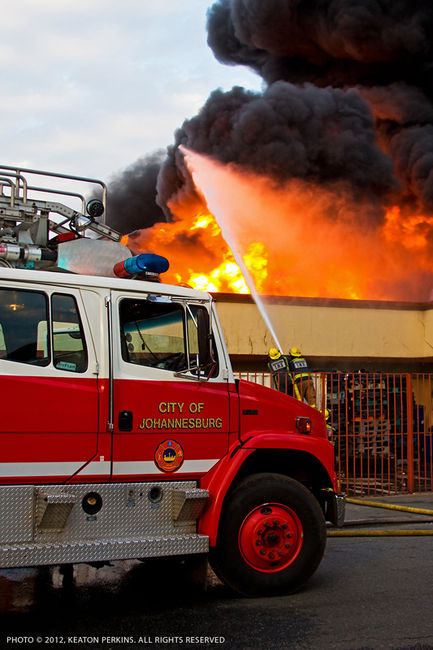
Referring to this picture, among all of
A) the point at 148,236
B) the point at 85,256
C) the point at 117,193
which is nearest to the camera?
the point at 85,256

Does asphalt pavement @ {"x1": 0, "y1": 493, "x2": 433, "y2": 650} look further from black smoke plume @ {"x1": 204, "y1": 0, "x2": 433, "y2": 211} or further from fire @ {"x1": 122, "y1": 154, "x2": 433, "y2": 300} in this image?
black smoke plume @ {"x1": 204, "y1": 0, "x2": 433, "y2": 211}

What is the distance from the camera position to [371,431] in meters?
11.3

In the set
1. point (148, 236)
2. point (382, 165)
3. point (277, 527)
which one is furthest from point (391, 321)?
point (382, 165)

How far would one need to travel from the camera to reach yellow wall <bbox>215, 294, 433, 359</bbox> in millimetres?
15938

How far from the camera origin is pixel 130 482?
16.8 feet

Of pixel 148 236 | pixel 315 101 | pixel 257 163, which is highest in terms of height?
pixel 315 101

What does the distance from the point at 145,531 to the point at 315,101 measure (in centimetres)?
2844

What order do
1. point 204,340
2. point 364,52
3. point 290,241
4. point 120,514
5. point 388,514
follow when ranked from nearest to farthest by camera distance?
point 120,514, point 204,340, point 388,514, point 290,241, point 364,52

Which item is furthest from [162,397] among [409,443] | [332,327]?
[332,327]

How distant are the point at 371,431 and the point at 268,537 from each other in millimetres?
6154

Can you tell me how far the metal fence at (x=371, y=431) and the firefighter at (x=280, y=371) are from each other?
15cm

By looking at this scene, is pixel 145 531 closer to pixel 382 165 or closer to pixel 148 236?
pixel 148 236

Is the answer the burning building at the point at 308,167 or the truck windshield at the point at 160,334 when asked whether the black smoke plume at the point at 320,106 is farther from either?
the truck windshield at the point at 160,334

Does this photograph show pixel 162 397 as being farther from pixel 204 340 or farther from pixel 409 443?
pixel 409 443
